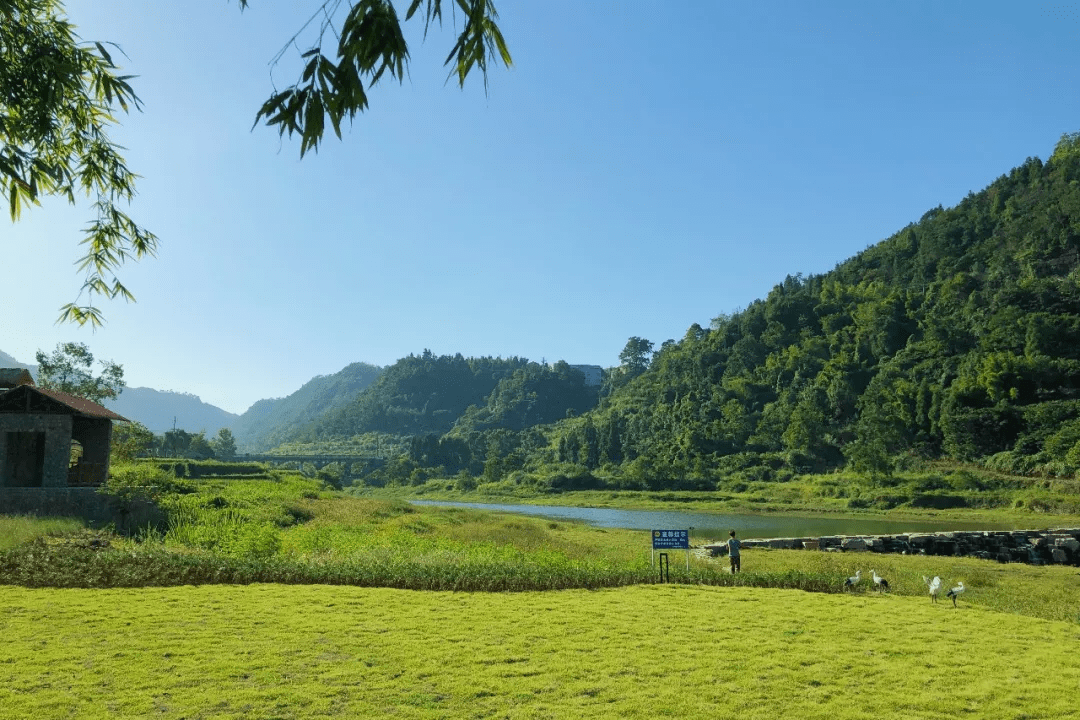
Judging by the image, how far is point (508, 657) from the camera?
948cm

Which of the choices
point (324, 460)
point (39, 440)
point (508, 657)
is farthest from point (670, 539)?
point (324, 460)

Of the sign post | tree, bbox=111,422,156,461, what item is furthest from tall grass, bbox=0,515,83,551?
tree, bbox=111,422,156,461

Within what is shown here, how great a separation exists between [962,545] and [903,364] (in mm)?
80396

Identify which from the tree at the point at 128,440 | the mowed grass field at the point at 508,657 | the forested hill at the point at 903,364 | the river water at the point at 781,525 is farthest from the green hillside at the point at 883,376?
the mowed grass field at the point at 508,657

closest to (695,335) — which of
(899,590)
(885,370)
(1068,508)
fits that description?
(885,370)

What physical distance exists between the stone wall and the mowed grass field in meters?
14.3

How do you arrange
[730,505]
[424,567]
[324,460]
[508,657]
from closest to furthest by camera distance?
[508,657] < [424,567] < [730,505] < [324,460]

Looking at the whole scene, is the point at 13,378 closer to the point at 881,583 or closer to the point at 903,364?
the point at 881,583

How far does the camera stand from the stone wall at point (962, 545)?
91.2ft

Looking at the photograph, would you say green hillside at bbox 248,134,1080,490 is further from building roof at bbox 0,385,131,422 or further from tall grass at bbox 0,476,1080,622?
building roof at bbox 0,385,131,422

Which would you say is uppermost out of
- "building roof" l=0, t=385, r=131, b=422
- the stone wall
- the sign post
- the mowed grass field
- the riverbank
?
"building roof" l=0, t=385, r=131, b=422

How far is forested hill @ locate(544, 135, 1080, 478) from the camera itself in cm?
8000

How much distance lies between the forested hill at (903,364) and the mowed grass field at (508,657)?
211ft

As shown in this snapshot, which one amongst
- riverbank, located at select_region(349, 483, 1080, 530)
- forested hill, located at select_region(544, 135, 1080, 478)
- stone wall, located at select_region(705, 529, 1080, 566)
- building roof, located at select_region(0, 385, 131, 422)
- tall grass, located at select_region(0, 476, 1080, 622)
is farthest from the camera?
forested hill, located at select_region(544, 135, 1080, 478)
